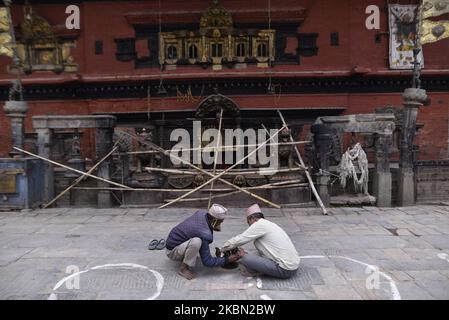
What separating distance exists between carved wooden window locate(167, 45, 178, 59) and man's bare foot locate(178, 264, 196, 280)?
11013 mm

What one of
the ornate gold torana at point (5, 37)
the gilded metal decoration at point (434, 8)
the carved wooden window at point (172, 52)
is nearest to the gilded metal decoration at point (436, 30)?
the gilded metal decoration at point (434, 8)

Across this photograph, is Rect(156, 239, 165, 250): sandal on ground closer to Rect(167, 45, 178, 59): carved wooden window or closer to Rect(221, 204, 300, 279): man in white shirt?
Rect(221, 204, 300, 279): man in white shirt

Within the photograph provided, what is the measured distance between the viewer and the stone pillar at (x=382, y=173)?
1076 cm

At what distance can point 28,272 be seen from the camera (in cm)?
588

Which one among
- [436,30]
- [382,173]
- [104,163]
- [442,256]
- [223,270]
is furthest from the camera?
[436,30]

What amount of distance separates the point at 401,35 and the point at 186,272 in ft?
44.3

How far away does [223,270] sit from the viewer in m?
5.87

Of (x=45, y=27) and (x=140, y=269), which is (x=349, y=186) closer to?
(x=140, y=269)

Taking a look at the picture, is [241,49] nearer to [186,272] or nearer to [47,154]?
[47,154]

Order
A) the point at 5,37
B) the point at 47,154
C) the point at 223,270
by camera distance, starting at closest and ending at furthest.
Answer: the point at 223,270, the point at 47,154, the point at 5,37

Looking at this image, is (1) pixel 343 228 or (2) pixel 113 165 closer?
(1) pixel 343 228

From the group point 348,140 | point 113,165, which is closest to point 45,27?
point 113,165

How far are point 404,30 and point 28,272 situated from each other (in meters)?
14.9

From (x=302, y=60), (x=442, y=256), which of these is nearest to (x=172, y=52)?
(x=302, y=60)
